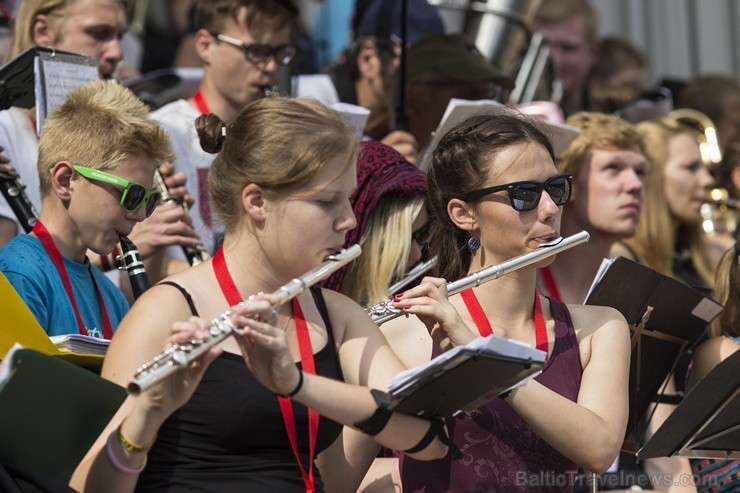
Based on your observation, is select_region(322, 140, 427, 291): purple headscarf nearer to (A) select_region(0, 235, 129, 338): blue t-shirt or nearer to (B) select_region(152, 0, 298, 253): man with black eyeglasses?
(A) select_region(0, 235, 129, 338): blue t-shirt

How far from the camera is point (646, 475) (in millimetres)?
4488

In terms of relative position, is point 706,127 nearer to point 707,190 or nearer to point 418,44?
point 707,190

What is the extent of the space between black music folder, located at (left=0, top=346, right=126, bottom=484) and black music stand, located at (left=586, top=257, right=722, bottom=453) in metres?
1.58

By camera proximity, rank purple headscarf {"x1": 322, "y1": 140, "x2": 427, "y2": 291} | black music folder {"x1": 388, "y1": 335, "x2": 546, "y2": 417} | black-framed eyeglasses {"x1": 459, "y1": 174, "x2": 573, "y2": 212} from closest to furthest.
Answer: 1. black music folder {"x1": 388, "y1": 335, "x2": 546, "y2": 417}
2. black-framed eyeglasses {"x1": 459, "y1": 174, "x2": 573, "y2": 212}
3. purple headscarf {"x1": 322, "y1": 140, "x2": 427, "y2": 291}

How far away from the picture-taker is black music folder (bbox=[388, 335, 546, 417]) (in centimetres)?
255

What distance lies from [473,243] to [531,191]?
0.86 ft

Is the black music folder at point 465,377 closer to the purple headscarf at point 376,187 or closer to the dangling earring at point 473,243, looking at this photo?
the dangling earring at point 473,243

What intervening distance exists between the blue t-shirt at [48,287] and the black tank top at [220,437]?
80 centimetres

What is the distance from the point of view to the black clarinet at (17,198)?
395 cm

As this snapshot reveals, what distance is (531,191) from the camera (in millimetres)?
3328

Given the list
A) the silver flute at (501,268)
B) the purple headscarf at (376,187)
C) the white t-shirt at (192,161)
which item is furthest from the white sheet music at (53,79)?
the silver flute at (501,268)

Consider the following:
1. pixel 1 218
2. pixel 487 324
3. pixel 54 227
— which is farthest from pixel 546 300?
pixel 1 218

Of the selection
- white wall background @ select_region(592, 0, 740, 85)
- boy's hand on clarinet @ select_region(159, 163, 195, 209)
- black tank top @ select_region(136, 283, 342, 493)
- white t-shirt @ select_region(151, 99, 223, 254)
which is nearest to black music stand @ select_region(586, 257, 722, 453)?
black tank top @ select_region(136, 283, 342, 493)

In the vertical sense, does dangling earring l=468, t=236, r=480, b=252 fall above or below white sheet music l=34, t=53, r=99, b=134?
below
